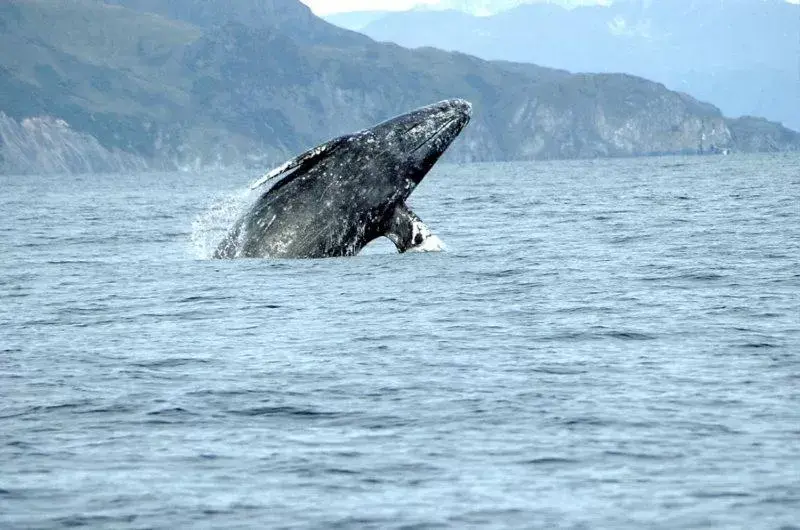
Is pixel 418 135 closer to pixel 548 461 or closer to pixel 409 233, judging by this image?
pixel 409 233

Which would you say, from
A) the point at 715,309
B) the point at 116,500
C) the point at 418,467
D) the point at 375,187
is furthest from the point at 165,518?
the point at 375,187

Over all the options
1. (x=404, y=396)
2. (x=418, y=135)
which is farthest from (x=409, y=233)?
(x=404, y=396)

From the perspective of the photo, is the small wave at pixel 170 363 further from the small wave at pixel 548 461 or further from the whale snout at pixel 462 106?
the whale snout at pixel 462 106

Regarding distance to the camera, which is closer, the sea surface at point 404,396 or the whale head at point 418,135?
the sea surface at point 404,396

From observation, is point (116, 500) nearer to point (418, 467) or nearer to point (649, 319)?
point (418, 467)

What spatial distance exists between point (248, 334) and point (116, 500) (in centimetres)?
635

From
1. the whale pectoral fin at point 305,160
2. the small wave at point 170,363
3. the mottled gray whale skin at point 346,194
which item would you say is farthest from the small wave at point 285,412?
the mottled gray whale skin at point 346,194

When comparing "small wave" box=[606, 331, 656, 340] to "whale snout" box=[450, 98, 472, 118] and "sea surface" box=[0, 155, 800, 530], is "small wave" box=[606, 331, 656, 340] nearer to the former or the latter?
"sea surface" box=[0, 155, 800, 530]

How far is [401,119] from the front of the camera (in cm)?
2181

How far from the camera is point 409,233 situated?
71.8 ft

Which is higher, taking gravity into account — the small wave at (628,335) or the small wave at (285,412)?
the small wave at (628,335)

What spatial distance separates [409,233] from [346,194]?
184 cm

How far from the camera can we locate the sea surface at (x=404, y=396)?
852 centimetres

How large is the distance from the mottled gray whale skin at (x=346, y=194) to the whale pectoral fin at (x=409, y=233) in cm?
2
